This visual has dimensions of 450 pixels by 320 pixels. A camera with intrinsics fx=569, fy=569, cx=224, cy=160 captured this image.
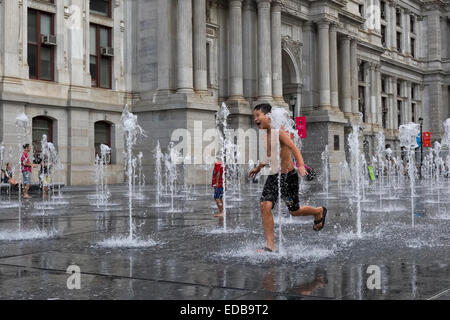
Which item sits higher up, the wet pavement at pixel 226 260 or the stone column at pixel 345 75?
the stone column at pixel 345 75

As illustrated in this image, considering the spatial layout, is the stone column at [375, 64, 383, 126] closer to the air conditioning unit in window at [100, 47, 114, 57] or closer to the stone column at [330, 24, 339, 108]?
the stone column at [330, 24, 339, 108]

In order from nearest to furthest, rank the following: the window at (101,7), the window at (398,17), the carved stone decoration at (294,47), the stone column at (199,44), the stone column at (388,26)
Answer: the window at (101,7)
the stone column at (199,44)
the carved stone decoration at (294,47)
the stone column at (388,26)
the window at (398,17)

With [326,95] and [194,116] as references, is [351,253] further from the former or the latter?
[326,95]

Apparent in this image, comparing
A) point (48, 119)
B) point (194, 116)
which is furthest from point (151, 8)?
point (48, 119)

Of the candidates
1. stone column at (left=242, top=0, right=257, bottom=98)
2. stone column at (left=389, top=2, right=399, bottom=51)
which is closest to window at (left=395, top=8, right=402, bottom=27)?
stone column at (left=389, top=2, right=399, bottom=51)

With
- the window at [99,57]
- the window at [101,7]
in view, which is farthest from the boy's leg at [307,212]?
the window at [101,7]

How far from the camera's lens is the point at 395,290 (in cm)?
451

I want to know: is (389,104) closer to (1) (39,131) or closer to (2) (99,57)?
(2) (99,57)

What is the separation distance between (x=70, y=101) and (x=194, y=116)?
19.7 ft

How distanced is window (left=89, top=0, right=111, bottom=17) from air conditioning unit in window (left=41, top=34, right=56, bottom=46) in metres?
3.10

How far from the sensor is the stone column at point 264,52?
112 ft

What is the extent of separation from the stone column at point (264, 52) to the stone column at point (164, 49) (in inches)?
286

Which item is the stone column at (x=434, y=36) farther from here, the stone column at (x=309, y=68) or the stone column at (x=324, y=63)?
the stone column at (x=309, y=68)

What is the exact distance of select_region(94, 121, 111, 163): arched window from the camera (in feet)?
93.6
